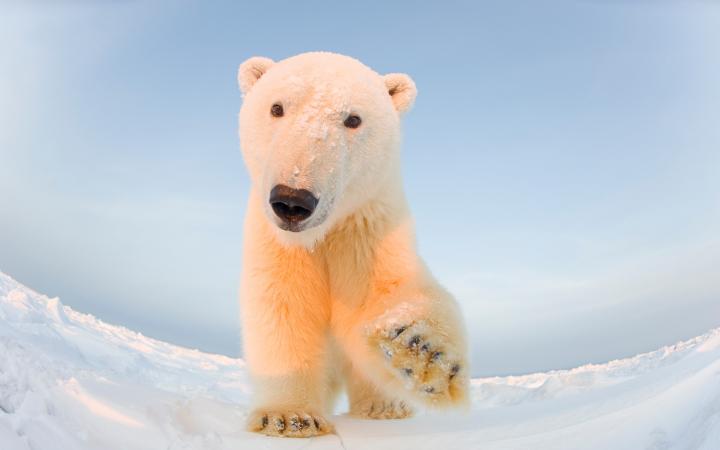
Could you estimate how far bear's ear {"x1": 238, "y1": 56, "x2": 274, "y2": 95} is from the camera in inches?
163

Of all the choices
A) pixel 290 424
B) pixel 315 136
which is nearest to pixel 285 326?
pixel 290 424

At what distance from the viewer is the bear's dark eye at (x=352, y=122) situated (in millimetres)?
3568

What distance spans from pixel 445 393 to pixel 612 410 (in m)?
0.86

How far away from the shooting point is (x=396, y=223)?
3.99 m

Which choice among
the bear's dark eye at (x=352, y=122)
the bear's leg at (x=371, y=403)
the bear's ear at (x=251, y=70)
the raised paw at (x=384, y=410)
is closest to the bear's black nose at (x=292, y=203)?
the bear's dark eye at (x=352, y=122)

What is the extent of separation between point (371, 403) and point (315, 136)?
6.97 feet

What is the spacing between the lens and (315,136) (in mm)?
3305

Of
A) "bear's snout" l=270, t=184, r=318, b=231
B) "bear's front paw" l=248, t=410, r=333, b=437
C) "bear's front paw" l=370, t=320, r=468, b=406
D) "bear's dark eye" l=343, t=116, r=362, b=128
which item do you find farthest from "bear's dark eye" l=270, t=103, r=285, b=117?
"bear's front paw" l=248, t=410, r=333, b=437

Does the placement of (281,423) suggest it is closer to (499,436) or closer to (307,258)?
(307,258)

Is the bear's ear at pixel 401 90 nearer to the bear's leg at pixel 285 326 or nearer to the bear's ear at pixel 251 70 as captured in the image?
the bear's ear at pixel 251 70

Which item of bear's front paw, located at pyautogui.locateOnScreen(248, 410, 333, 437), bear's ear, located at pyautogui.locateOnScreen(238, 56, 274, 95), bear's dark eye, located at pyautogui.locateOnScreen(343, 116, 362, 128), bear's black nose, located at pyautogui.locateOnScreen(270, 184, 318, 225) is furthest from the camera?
bear's ear, located at pyautogui.locateOnScreen(238, 56, 274, 95)

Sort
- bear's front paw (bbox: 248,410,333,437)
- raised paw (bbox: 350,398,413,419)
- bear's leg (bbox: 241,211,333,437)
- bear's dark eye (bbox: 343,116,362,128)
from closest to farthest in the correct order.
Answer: bear's front paw (bbox: 248,410,333,437)
bear's dark eye (bbox: 343,116,362,128)
bear's leg (bbox: 241,211,333,437)
raised paw (bbox: 350,398,413,419)

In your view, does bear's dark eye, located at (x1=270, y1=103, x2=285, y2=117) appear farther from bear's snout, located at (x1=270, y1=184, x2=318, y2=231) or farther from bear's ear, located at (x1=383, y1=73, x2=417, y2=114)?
bear's ear, located at (x1=383, y1=73, x2=417, y2=114)

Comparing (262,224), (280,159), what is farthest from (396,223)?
(280,159)
